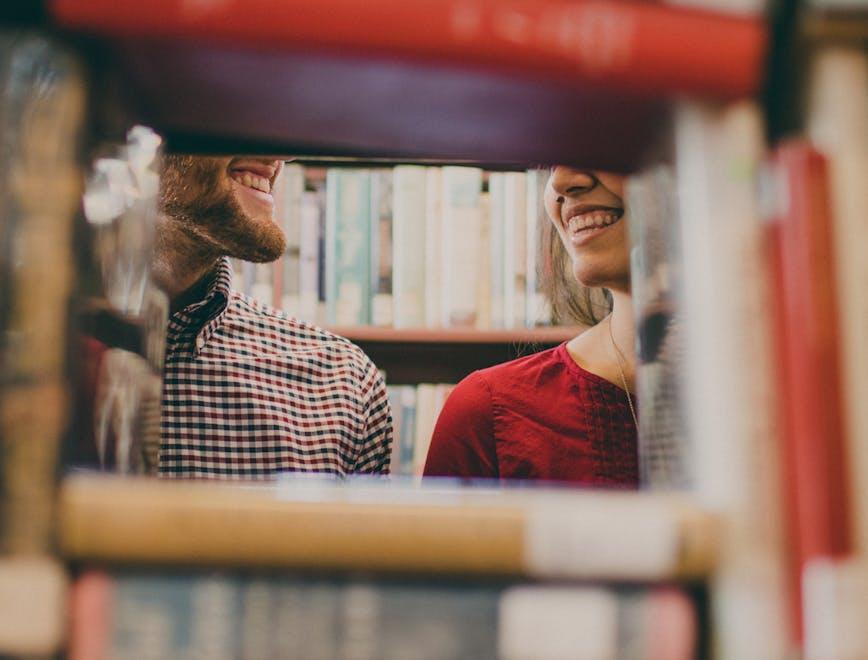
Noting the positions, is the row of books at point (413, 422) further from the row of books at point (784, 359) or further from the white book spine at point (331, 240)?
the row of books at point (784, 359)

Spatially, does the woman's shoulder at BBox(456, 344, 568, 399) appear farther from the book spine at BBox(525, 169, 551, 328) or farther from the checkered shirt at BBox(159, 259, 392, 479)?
the book spine at BBox(525, 169, 551, 328)

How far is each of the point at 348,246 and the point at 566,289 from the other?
0.44 m

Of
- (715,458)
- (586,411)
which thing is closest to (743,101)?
(715,458)

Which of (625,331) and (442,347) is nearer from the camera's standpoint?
(625,331)

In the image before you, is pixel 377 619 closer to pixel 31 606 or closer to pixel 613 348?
pixel 31 606

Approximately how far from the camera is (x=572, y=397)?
41.8 inches

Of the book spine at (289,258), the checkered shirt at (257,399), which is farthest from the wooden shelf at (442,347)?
the checkered shirt at (257,399)

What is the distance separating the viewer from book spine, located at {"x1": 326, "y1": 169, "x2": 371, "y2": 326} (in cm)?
152

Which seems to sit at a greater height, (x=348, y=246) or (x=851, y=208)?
(x=348, y=246)

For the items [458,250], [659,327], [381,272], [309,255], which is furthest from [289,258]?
[659,327]

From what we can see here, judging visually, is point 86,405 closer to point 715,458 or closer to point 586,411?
point 715,458

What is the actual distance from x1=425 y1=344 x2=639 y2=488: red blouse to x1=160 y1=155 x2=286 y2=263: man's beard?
0.35 m

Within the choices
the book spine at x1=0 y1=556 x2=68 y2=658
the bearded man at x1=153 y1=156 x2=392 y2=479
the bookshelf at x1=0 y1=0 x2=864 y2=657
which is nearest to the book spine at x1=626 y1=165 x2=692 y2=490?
the bookshelf at x1=0 y1=0 x2=864 y2=657

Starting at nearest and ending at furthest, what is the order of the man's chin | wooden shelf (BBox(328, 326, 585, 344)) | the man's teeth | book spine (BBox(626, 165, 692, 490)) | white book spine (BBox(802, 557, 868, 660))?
1. white book spine (BBox(802, 557, 868, 660))
2. book spine (BBox(626, 165, 692, 490))
3. the man's teeth
4. the man's chin
5. wooden shelf (BBox(328, 326, 585, 344))
